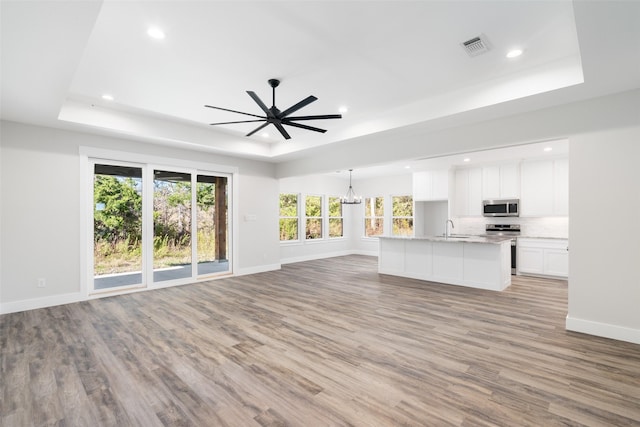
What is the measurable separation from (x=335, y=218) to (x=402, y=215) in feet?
7.68

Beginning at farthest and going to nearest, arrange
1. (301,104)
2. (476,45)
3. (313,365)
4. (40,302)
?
(40,302) → (301,104) → (476,45) → (313,365)

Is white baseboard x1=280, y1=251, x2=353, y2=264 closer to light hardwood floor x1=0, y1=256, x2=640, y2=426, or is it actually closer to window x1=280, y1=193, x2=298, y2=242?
window x1=280, y1=193, x2=298, y2=242

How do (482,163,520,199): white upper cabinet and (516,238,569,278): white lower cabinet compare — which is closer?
(516,238,569,278): white lower cabinet

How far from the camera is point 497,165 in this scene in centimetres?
721

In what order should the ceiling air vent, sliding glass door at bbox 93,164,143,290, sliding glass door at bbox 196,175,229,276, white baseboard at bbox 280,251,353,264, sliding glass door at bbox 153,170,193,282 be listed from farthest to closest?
white baseboard at bbox 280,251,353,264 → sliding glass door at bbox 196,175,229,276 → sliding glass door at bbox 153,170,193,282 → sliding glass door at bbox 93,164,143,290 → the ceiling air vent

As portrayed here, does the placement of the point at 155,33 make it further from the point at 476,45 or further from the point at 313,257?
the point at 313,257

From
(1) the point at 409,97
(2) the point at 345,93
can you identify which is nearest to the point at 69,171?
(2) the point at 345,93

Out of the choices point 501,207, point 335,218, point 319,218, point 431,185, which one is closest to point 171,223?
point 319,218

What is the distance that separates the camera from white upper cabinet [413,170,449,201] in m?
7.79

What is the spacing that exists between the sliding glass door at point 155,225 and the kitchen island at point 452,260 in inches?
153

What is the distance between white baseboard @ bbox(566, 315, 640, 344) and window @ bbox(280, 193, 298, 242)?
689 centimetres

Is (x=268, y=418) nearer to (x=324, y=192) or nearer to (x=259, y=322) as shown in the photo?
(x=259, y=322)

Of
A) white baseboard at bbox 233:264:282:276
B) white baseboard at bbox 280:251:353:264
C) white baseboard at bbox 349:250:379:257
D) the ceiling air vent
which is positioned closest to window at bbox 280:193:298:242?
white baseboard at bbox 280:251:353:264

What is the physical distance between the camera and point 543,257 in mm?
6383
